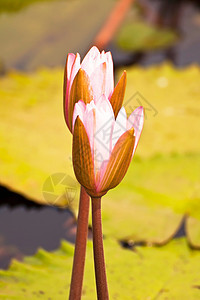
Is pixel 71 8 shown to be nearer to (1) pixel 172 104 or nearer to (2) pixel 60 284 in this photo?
(1) pixel 172 104

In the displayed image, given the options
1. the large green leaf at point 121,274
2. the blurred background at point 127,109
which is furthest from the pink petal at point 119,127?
the large green leaf at point 121,274

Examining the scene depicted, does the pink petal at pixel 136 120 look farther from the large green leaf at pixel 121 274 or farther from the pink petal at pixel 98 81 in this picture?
the large green leaf at pixel 121 274

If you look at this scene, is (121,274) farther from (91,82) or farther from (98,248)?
(91,82)

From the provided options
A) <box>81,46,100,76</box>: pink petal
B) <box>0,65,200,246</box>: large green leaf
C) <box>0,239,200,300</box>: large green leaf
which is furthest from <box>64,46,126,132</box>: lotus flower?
<box>0,65,200,246</box>: large green leaf

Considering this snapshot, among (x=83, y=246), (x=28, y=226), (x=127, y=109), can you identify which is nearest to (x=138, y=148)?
(x=127, y=109)

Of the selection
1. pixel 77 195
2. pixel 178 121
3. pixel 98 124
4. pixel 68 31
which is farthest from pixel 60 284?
pixel 68 31
